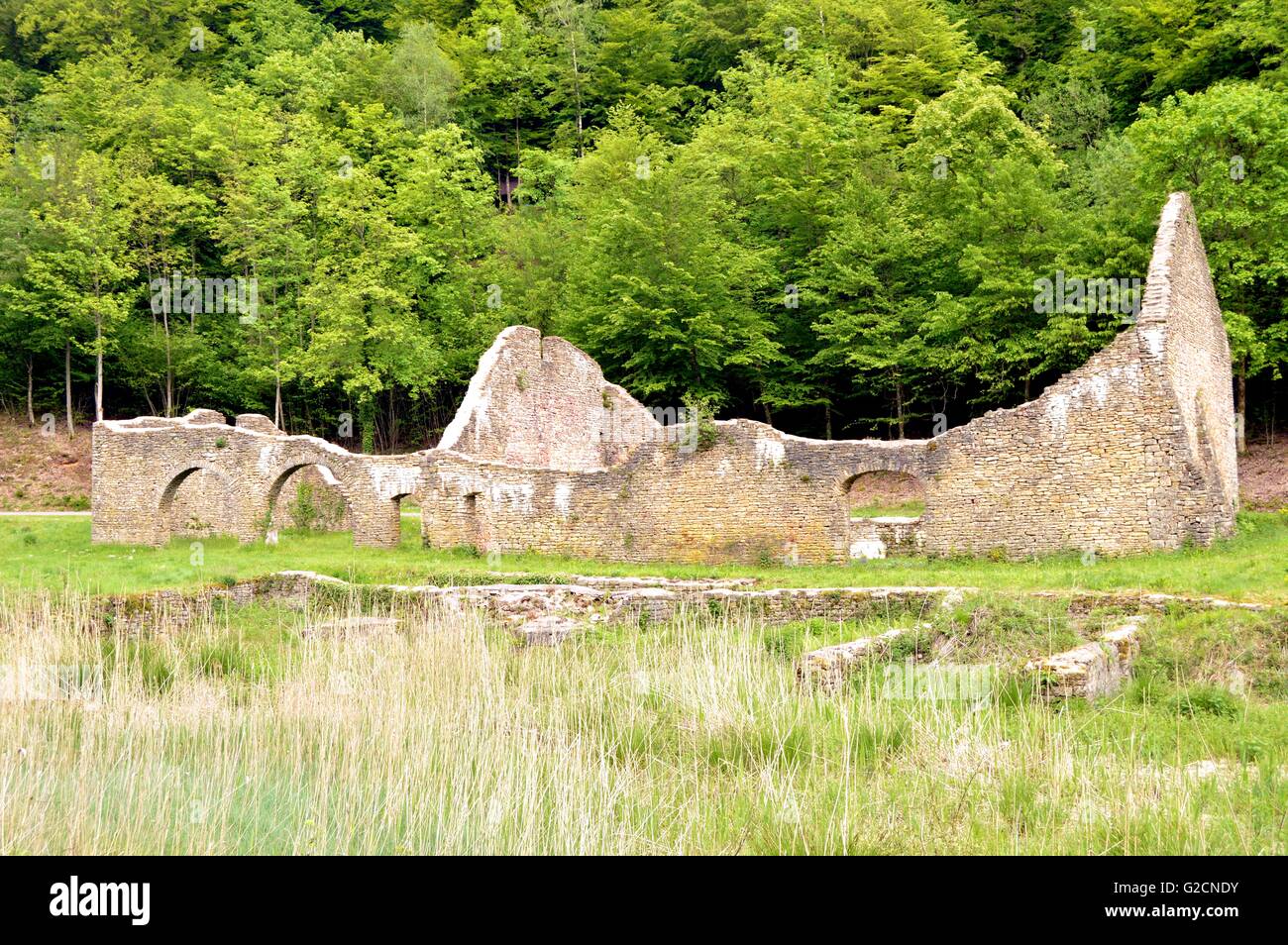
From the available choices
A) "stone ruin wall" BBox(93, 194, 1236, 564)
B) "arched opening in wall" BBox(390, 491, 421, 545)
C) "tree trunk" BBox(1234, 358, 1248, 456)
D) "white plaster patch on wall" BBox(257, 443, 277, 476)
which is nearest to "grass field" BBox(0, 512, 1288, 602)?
"arched opening in wall" BBox(390, 491, 421, 545)

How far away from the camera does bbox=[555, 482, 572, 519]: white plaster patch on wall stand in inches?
954

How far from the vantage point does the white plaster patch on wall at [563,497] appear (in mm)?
24234

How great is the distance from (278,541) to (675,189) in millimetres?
18267

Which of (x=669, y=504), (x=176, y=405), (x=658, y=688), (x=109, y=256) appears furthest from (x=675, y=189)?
(x=658, y=688)

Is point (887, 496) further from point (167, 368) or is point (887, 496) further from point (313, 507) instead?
point (167, 368)

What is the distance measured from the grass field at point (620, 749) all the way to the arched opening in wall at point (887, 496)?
54.1 feet

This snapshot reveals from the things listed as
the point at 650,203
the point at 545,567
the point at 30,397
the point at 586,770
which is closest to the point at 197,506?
the point at 30,397

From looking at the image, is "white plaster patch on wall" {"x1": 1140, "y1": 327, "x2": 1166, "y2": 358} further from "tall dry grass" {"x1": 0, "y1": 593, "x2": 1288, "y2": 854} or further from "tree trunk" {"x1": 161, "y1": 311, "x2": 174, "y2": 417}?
"tree trunk" {"x1": 161, "y1": 311, "x2": 174, "y2": 417}

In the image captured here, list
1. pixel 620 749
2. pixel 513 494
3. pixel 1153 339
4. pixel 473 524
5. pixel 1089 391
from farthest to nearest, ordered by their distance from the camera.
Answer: pixel 473 524
pixel 513 494
pixel 1089 391
pixel 1153 339
pixel 620 749

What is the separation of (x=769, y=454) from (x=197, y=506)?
19281mm

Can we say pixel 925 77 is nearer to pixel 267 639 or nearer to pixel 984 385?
pixel 984 385

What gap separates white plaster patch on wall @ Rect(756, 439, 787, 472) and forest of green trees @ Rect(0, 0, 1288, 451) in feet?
38.5

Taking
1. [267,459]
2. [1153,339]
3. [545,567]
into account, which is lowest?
[545,567]

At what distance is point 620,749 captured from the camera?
8.16 m
